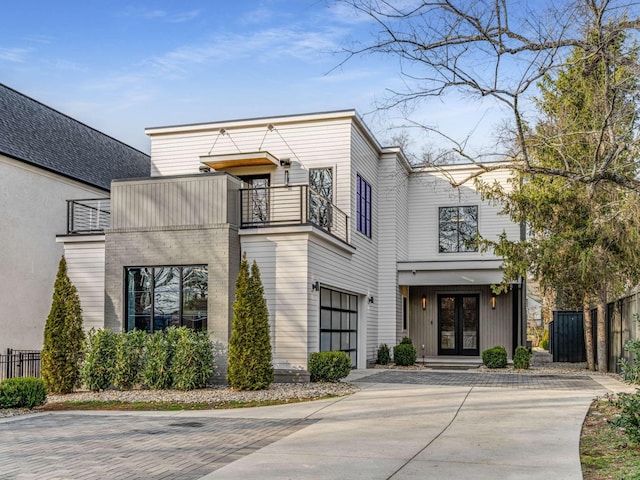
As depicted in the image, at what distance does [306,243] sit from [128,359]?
14.5 feet

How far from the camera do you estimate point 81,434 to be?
872cm

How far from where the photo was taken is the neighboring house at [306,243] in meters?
14.3

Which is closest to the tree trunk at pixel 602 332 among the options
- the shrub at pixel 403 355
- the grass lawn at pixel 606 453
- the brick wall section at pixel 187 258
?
the shrub at pixel 403 355

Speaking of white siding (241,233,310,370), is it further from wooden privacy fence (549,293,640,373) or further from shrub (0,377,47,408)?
wooden privacy fence (549,293,640,373)

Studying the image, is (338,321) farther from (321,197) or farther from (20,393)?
(20,393)

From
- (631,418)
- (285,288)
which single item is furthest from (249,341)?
(631,418)

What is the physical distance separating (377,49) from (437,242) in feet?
52.2

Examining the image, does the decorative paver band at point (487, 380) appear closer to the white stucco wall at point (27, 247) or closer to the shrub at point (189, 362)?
→ the shrub at point (189, 362)

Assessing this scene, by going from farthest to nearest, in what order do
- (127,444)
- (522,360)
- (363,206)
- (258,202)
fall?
(363,206)
(522,360)
(258,202)
(127,444)

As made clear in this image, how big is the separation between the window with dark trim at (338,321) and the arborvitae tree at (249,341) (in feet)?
9.52

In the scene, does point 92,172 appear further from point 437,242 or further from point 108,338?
point 437,242

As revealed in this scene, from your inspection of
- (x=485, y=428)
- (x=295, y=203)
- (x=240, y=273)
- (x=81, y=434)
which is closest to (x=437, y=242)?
(x=295, y=203)

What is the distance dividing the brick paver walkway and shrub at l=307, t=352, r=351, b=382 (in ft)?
14.0

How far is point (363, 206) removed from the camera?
19156 mm
